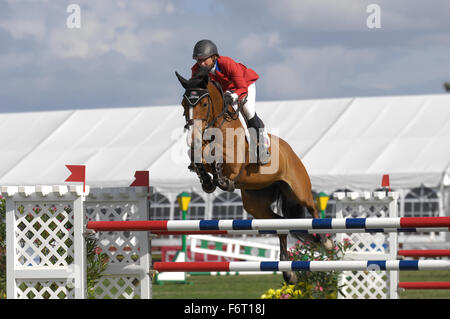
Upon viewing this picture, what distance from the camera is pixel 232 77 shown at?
5.96 meters

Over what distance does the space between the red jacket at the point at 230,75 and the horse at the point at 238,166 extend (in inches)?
5.8

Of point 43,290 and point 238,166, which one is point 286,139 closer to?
point 238,166

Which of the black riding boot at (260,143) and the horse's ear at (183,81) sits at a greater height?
the horse's ear at (183,81)

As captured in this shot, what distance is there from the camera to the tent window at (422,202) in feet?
55.0

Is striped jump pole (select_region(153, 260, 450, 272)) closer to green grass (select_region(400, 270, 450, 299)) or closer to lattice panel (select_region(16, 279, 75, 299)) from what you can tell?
lattice panel (select_region(16, 279, 75, 299))

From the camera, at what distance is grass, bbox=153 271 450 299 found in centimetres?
1106

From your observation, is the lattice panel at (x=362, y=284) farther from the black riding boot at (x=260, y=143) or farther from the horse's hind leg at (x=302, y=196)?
the black riding boot at (x=260, y=143)

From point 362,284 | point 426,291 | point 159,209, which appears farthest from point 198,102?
point 159,209

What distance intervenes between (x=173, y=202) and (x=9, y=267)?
40.7 feet

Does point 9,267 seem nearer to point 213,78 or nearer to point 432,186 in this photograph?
point 213,78

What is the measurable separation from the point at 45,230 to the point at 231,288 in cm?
719

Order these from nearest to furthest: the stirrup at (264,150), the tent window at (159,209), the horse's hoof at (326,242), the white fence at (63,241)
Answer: the white fence at (63,241) → the stirrup at (264,150) → the horse's hoof at (326,242) → the tent window at (159,209)

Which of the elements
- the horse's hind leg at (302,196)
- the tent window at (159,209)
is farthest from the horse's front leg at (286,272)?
the tent window at (159,209)

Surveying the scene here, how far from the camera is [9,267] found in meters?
5.36
